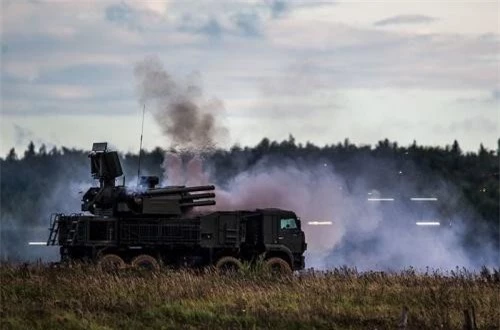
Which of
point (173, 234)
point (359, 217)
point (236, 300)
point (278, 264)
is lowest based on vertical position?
point (236, 300)

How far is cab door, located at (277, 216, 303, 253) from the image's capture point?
130ft

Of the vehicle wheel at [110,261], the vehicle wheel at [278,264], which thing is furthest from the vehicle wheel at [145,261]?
the vehicle wheel at [278,264]

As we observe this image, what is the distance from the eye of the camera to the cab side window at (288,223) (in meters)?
39.7

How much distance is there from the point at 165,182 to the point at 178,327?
2404cm

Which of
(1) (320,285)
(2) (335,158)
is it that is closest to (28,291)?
(1) (320,285)

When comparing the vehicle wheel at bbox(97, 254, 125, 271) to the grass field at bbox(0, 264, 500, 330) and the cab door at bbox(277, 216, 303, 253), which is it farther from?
the cab door at bbox(277, 216, 303, 253)

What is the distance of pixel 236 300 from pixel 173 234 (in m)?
→ 12.4

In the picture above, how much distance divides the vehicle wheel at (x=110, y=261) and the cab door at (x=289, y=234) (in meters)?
6.05

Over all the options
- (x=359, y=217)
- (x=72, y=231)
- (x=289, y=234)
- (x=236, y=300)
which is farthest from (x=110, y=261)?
(x=359, y=217)

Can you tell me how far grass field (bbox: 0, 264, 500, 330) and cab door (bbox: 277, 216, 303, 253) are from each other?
5406 millimetres

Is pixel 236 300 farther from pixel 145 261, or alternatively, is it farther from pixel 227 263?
pixel 227 263

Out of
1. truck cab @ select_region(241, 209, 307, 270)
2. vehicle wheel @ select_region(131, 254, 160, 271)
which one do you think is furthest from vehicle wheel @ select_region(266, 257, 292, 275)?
vehicle wheel @ select_region(131, 254, 160, 271)

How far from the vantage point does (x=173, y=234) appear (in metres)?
39.1

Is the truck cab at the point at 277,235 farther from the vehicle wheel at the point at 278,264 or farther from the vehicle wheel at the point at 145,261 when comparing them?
the vehicle wheel at the point at 145,261
